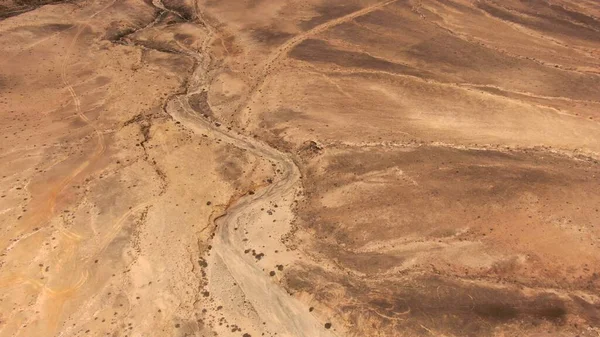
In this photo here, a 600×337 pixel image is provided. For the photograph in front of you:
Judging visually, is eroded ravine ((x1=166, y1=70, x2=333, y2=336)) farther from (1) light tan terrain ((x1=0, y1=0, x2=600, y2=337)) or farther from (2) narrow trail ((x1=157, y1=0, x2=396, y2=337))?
(1) light tan terrain ((x1=0, y1=0, x2=600, y2=337))

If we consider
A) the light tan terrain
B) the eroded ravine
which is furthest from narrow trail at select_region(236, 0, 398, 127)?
the eroded ravine

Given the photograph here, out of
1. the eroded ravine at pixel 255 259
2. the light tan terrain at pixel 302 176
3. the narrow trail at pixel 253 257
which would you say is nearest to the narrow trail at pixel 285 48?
the light tan terrain at pixel 302 176

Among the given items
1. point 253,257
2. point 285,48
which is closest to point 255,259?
point 253,257

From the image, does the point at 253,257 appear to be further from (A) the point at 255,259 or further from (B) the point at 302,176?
(B) the point at 302,176

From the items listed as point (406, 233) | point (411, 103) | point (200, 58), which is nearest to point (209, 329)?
point (406, 233)

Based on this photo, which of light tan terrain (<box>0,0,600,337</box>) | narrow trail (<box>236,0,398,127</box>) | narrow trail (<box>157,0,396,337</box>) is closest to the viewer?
narrow trail (<box>157,0,396,337</box>)

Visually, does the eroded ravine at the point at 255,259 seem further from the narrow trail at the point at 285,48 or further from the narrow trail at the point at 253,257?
the narrow trail at the point at 285,48

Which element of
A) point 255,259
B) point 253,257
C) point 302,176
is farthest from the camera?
point 302,176

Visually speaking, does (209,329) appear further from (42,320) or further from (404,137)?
(404,137)
